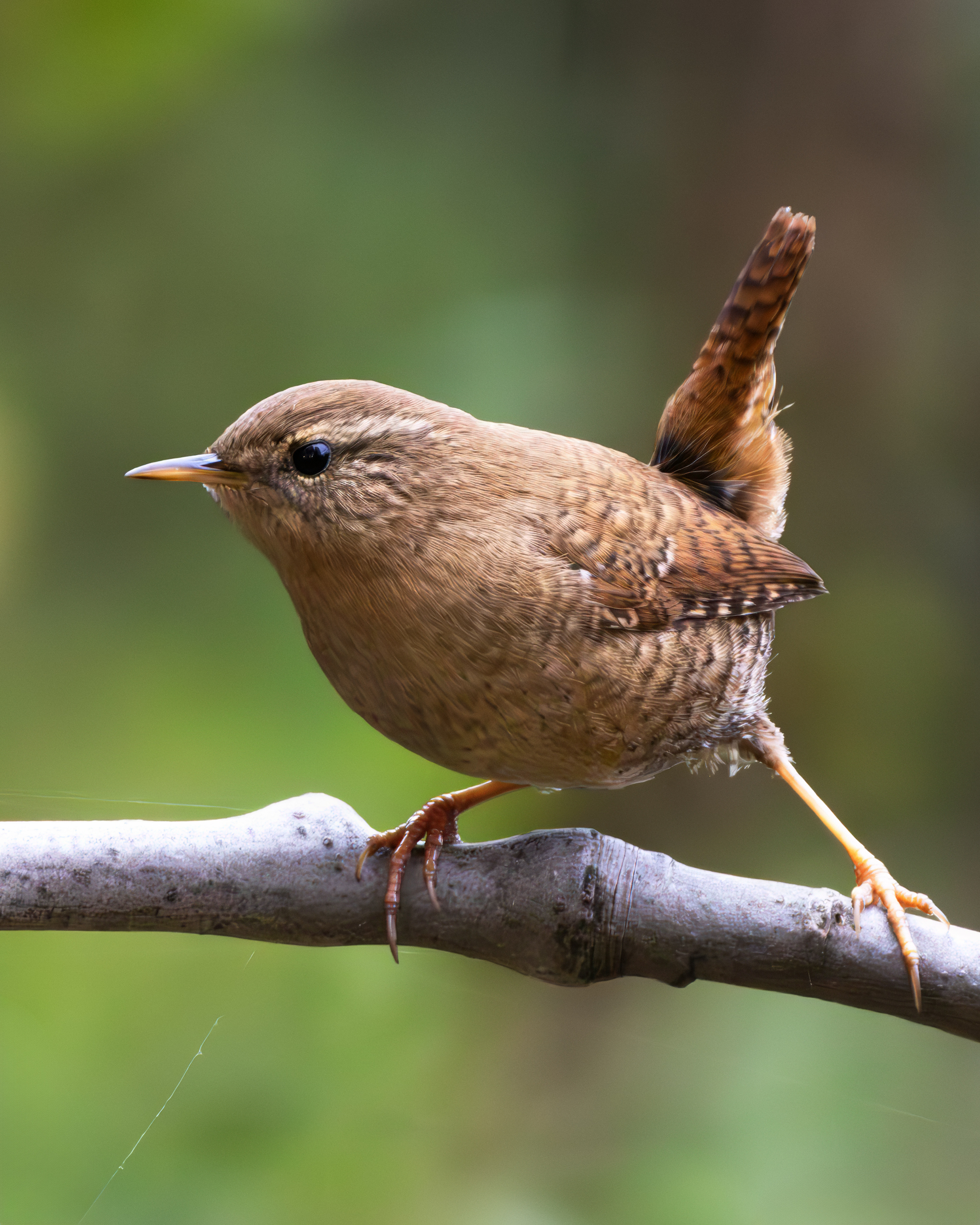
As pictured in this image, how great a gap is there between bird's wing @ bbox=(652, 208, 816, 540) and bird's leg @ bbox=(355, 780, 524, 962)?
2.54ft

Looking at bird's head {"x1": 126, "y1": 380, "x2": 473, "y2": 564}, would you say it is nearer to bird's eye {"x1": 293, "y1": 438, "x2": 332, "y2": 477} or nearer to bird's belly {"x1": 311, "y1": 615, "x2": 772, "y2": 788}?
bird's eye {"x1": 293, "y1": 438, "x2": 332, "y2": 477}

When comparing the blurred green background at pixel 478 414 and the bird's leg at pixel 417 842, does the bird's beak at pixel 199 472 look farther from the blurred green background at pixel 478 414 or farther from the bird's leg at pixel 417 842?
the blurred green background at pixel 478 414

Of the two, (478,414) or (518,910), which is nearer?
(518,910)

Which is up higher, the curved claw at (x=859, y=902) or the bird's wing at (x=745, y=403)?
the bird's wing at (x=745, y=403)

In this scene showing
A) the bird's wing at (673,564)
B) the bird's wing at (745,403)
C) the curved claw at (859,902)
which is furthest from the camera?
the bird's wing at (745,403)

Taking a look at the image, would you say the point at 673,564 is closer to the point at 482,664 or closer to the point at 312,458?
the point at 482,664

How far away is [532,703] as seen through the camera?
149 centimetres

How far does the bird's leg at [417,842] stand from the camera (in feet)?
4.95

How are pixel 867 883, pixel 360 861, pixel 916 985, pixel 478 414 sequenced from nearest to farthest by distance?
pixel 916 985 < pixel 360 861 < pixel 867 883 < pixel 478 414

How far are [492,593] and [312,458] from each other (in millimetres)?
289

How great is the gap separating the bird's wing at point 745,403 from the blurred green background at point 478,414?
75 centimetres

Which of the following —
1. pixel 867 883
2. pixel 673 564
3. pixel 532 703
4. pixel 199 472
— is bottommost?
pixel 867 883

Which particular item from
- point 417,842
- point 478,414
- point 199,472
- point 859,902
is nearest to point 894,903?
point 859,902

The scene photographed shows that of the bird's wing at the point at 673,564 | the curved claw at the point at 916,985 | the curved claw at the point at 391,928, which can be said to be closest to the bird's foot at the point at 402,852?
the curved claw at the point at 391,928
